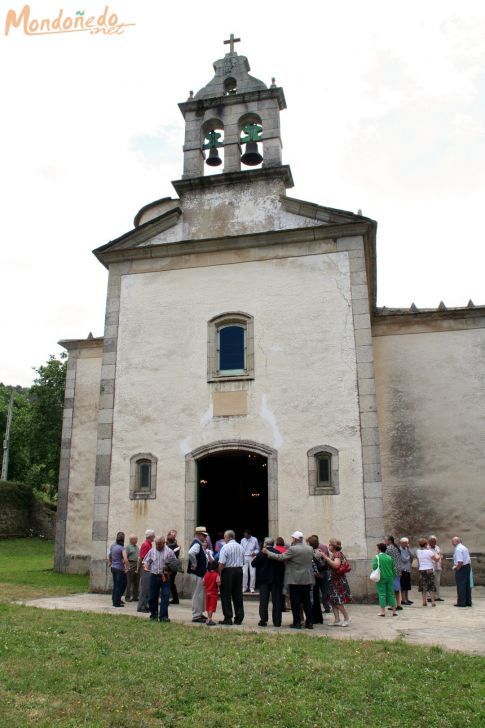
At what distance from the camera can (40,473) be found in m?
41.8

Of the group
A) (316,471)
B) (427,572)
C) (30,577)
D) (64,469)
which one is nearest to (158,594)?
(316,471)

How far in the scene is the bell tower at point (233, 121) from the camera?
17.7m

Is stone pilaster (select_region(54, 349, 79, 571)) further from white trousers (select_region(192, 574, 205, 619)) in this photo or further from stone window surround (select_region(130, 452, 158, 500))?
white trousers (select_region(192, 574, 205, 619))

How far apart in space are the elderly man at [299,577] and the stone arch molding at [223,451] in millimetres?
3636

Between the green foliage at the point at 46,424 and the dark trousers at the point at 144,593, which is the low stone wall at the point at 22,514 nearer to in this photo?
the green foliage at the point at 46,424

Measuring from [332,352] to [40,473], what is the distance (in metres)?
31.3

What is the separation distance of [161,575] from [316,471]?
4923mm

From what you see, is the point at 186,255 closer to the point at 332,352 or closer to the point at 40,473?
the point at 332,352

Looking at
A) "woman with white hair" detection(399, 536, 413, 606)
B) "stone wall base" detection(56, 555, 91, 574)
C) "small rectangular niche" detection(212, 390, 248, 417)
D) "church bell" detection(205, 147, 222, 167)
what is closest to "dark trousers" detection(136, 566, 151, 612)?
"small rectangular niche" detection(212, 390, 248, 417)

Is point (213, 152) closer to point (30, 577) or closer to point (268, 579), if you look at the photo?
point (268, 579)

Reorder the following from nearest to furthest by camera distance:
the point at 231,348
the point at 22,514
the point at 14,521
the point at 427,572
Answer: the point at 427,572, the point at 231,348, the point at 14,521, the point at 22,514

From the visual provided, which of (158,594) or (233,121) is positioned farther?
(233,121)

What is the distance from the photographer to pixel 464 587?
43.0 ft

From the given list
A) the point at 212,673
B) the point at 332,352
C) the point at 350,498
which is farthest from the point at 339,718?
the point at 332,352
